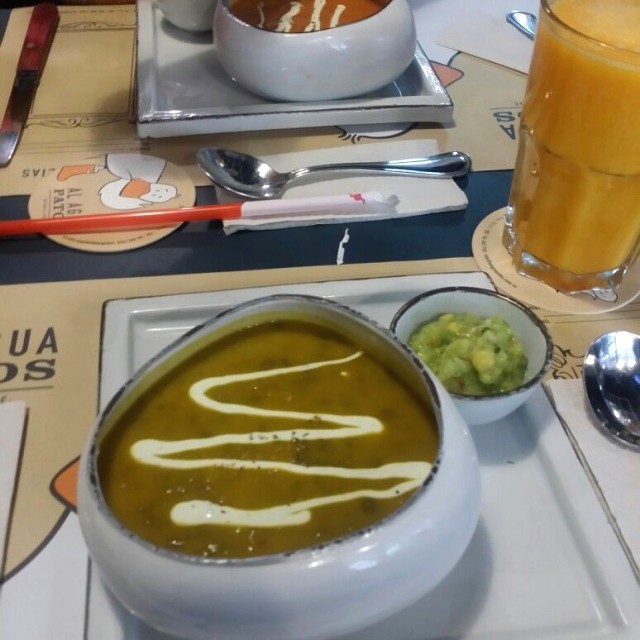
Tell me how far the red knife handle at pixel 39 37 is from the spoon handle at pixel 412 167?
57cm

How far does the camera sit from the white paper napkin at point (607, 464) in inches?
23.5

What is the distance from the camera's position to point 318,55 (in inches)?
41.1

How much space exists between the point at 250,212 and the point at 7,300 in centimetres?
32

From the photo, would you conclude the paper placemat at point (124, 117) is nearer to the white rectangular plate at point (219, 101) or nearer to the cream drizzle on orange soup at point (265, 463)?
the white rectangular plate at point (219, 101)

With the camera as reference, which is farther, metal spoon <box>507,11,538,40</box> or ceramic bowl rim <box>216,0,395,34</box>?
metal spoon <box>507,11,538,40</box>

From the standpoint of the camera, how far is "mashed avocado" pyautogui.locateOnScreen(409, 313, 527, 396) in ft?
2.15

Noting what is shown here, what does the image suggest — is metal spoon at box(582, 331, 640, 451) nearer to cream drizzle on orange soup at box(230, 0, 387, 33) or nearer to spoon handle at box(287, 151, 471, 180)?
spoon handle at box(287, 151, 471, 180)

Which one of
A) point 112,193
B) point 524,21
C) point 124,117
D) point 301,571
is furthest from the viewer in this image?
point 524,21

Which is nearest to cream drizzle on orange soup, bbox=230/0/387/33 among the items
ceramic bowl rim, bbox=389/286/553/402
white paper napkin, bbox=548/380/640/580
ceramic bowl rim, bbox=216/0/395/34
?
ceramic bowl rim, bbox=216/0/395/34

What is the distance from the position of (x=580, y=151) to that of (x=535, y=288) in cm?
17

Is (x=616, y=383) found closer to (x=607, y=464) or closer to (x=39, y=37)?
(x=607, y=464)

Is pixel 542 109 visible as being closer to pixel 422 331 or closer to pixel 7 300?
pixel 422 331

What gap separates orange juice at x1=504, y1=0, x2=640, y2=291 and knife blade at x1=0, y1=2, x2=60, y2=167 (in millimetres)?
735

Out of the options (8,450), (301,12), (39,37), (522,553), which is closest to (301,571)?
(522,553)
